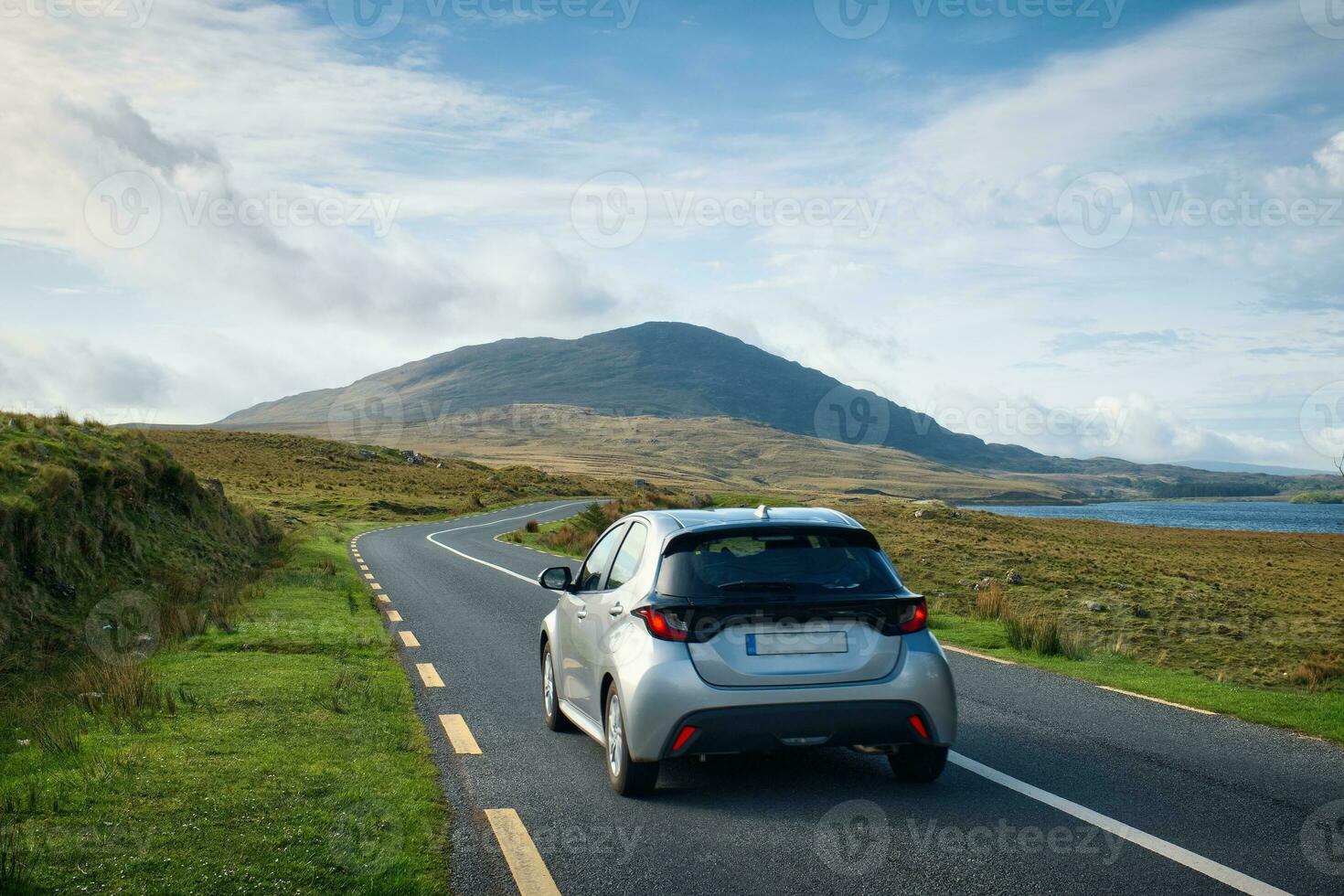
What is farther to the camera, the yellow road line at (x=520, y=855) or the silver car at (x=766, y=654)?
the silver car at (x=766, y=654)

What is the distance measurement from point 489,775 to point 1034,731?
Answer: 4.09m

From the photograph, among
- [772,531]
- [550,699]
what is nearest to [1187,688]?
[772,531]

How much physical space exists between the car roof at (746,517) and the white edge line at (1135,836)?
1770 mm

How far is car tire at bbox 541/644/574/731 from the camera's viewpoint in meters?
8.08

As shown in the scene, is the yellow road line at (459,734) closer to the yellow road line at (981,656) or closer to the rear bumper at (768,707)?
the rear bumper at (768,707)

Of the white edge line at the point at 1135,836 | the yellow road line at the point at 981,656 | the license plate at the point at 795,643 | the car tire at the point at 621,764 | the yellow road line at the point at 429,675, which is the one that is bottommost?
the yellow road line at the point at 981,656

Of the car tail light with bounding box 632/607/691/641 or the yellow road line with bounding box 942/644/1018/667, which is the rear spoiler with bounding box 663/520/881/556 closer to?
the car tail light with bounding box 632/607/691/641

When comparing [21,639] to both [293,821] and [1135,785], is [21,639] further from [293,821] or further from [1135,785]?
[1135,785]

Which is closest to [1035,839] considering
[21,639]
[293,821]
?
[293,821]

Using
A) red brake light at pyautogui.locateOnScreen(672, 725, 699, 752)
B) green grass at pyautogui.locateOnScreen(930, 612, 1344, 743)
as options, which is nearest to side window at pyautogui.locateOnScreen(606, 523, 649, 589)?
red brake light at pyautogui.locateOnScreen(672, 725, 699, 752)

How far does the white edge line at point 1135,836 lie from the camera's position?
4645mm

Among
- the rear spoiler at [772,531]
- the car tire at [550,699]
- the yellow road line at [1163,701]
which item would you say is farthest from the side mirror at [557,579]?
the yellow road line at [1163,701]

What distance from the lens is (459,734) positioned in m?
7.80

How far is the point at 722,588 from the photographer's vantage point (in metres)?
6.21
